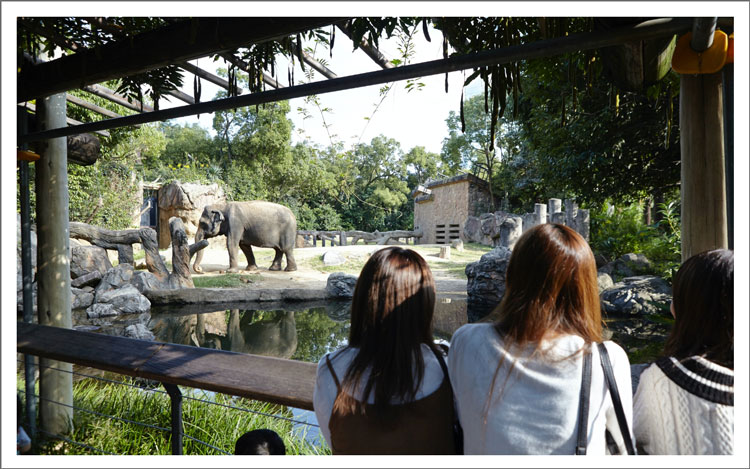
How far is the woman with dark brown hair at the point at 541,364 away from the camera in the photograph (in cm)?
78

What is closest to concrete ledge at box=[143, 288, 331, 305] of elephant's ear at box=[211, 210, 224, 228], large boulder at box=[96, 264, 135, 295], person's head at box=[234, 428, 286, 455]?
large boulder at box=[96, 264, 135, 295]

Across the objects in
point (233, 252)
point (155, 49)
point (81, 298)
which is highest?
point (155, 49)

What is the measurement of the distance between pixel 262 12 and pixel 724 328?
1191mm

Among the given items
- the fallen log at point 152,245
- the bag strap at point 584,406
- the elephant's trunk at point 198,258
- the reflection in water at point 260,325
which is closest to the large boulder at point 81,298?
the reflection in water at point 260,325

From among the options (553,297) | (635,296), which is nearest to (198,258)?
(635,296)

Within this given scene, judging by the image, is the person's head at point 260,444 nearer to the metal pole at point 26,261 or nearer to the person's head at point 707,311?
the person's head at point 707,311

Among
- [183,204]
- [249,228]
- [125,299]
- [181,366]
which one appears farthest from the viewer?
[183,204]

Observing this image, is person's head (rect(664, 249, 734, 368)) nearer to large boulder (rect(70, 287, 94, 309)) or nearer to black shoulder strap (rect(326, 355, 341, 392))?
black shoulder strap (rect(326, 355, 341, 392))

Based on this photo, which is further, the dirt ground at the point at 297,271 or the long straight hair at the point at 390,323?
the dirt ground at the point at 297,271

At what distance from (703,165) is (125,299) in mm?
7083

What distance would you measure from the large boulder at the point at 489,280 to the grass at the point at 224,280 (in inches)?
171

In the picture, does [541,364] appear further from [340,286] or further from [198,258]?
[198,258]

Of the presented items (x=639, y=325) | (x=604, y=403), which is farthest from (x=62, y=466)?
(x=639, y=325)

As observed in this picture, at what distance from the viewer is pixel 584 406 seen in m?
0.77
